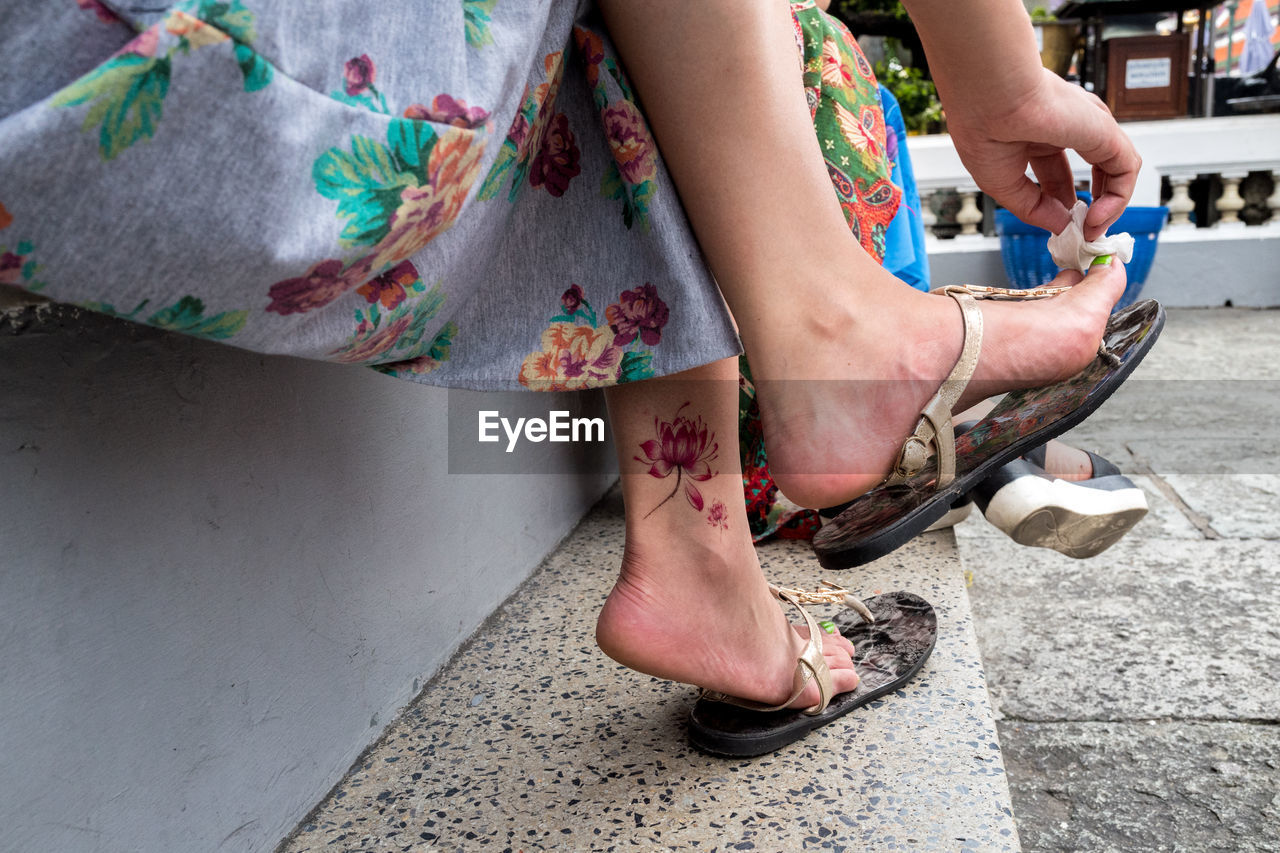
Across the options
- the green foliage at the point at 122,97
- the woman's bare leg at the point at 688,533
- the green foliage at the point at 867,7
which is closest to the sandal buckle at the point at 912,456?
the woman's bare leg at the point at 688,533

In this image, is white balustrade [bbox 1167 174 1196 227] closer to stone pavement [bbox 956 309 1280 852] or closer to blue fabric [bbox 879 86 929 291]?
stone pavement [bbox 956 309 1280 852]

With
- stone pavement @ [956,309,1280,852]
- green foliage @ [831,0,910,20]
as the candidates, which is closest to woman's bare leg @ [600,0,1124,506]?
stone pavement @ [956,309,1280,852]

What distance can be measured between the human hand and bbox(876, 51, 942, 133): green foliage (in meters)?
3.73

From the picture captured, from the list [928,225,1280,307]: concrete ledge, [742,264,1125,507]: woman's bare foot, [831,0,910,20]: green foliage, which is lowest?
[742,264,1125,507]: woman's bare foot

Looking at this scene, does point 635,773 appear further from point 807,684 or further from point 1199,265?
point 1199,265

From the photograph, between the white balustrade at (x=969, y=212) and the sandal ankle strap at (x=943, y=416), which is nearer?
the sandal ankle strap at (x=943, y=416)

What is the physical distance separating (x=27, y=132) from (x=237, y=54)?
0.08 m

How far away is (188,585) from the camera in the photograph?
0.62 meters

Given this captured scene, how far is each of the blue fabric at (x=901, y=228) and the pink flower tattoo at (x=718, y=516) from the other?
2.46 ft

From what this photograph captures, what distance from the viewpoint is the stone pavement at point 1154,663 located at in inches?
36.3

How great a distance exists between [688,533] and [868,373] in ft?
0.70

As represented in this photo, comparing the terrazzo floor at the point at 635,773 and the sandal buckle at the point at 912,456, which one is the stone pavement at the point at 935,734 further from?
the sandal buckle at the point at 912,456

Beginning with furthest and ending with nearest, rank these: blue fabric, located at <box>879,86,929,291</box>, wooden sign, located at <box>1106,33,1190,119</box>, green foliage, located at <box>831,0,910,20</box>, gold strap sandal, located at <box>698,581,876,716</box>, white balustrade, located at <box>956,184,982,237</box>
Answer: green foliage, located at <box>831,0,910,20</box>, wooden sign, located at <box>1106,33,1190,119</box>, white balustrade, located at <box>956,184,982,237</box>, blue fabric, located at <box>879,86,929,291</box>, gold strap sandal, located at <box>698,581,876,716</box>

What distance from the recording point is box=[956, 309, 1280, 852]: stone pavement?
3.03ft
